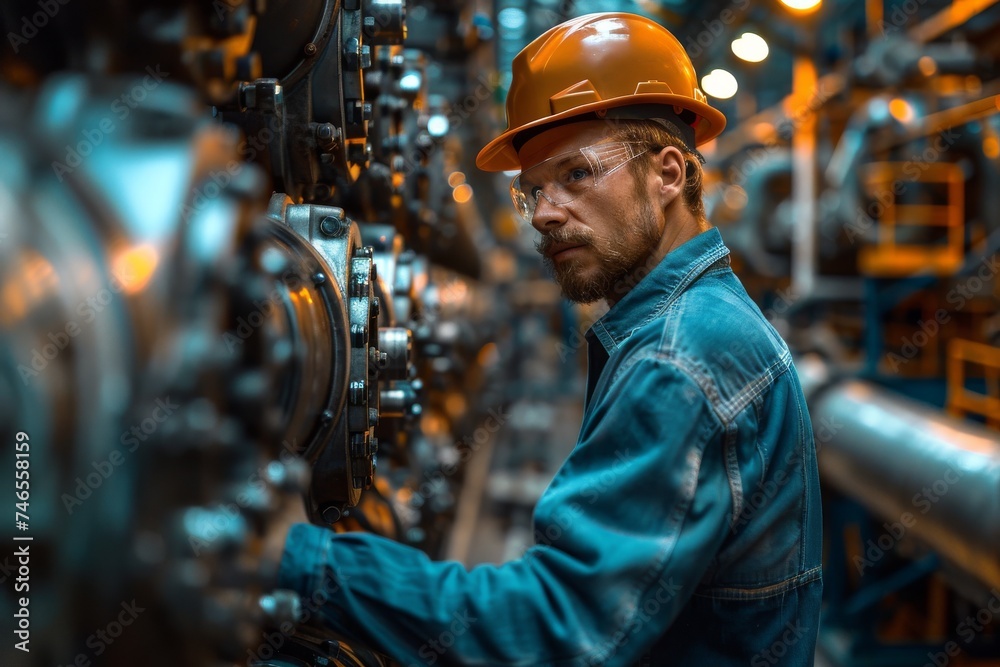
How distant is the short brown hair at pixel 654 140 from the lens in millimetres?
1333

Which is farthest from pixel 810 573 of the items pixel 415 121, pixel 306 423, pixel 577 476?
pixel 415 121

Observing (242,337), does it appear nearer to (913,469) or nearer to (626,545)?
(626,545)

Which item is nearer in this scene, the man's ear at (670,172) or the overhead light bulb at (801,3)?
the man's ear at (670,172)

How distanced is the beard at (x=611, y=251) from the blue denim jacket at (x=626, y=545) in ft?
0.67

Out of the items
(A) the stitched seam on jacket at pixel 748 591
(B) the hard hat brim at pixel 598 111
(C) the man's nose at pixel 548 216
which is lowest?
(A) the stitched seam on jacket at pixel 748 591

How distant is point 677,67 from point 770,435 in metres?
0.61

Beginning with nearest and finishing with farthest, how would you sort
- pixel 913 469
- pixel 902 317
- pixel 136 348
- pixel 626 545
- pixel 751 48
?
pixel 136 348, pixel 626 545, pixel 913 469, pixel 751 48, pixel 902 317

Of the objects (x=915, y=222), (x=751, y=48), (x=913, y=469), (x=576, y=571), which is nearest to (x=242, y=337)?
(x=576, y=571)

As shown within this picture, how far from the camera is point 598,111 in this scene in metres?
1.33

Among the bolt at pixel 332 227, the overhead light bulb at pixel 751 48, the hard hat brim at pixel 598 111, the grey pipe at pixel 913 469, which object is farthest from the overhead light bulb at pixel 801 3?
the bolt at pixel 332 227

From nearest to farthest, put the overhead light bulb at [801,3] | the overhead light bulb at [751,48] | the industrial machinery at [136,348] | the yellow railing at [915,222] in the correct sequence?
the industrial machinery at [136,348], the overhead light bulb at [801,3], the yellow railing at [915,222], the overhead light bulb at [751,48]

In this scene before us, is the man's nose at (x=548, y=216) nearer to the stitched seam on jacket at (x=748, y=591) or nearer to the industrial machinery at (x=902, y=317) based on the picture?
the stitched seam on jacket at (x=748, y=591)

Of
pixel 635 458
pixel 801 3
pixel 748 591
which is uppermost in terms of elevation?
pixel 801 3

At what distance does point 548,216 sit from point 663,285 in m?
0.21
